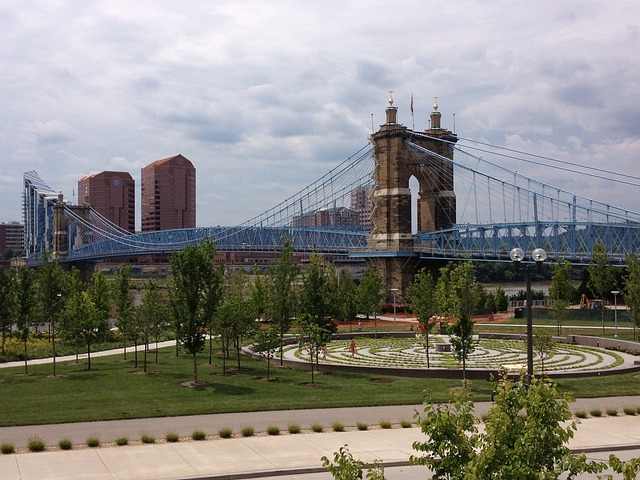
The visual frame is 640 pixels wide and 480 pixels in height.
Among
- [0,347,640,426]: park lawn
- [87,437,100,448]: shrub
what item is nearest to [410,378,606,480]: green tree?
[87,437,100,448]: shrub

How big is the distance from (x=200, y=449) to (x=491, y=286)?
406ft

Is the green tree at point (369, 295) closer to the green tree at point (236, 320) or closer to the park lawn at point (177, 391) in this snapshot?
the green tree at point (236, 320)

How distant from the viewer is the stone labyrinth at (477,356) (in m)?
36.2

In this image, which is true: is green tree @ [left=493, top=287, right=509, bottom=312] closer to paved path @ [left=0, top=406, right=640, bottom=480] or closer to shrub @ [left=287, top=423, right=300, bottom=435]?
paved path @ [left=0, top=406, right=640, bottom=480]

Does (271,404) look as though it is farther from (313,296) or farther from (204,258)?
(313,296)

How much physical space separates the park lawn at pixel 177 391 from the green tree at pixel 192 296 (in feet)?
6.59

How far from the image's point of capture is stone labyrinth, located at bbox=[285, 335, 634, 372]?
36250 mm

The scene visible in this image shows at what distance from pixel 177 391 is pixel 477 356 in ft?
61.6

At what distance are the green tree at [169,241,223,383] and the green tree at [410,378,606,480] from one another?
2252cm

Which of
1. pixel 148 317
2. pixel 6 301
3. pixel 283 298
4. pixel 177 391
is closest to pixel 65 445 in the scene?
pixel 177 391

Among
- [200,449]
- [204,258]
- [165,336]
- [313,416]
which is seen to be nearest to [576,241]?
[165,336]

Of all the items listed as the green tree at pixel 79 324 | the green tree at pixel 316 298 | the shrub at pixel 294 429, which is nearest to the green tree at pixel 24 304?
the green tree at pixel 79 324

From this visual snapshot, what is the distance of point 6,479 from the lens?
49.5 ft

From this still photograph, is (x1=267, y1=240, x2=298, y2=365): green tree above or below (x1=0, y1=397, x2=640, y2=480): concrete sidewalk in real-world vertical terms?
above
